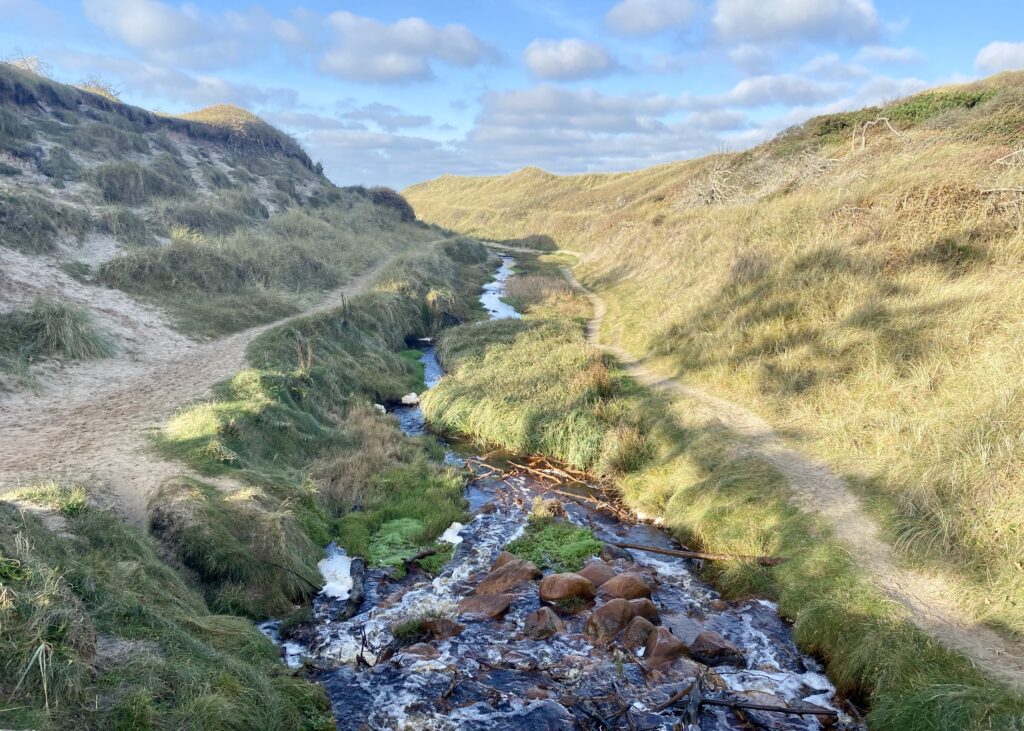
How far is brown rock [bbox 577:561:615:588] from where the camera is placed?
9824mm

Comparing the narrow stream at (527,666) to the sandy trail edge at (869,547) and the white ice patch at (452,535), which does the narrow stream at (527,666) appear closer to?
the white ice patch at (452,535)

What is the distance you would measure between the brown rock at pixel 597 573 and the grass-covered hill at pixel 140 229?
45.9ft

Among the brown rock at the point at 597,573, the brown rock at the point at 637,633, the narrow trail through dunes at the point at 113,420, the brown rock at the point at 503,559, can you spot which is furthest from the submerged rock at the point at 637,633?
the narrow trail through dunes at the point at 113,420

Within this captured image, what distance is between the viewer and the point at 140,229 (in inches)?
1067

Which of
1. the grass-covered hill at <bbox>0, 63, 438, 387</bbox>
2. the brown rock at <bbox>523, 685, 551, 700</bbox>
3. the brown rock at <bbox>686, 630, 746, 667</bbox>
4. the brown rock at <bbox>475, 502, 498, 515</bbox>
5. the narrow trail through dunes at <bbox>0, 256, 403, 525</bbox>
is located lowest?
the brown rock at <bbox>523, 685, 551, 700</bbox>

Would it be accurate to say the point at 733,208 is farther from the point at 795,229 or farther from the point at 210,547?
the point at 210,547

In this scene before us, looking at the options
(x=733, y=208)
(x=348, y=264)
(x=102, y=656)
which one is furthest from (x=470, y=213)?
(x=102, y=656)

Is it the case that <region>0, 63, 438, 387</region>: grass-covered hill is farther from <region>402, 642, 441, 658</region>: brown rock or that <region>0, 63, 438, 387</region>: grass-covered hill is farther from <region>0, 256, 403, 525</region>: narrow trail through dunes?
<region>402, 642, 441, 658</region>: brown rock

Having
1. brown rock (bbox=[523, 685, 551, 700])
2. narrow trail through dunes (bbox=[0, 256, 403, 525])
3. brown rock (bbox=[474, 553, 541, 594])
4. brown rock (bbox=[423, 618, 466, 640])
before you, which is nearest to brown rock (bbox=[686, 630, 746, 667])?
brown rock (bbox=[523, 685, 551, 700])

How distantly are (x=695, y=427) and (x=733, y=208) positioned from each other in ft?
60.4

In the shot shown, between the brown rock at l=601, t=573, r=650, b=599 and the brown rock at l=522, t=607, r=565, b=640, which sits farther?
the brown rock at l=601, t=573, r=650, b=599

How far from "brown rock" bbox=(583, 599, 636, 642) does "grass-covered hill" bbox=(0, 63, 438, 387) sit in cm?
1443

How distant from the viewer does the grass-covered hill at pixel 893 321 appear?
9.02 meters

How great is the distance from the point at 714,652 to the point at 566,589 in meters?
2.31
